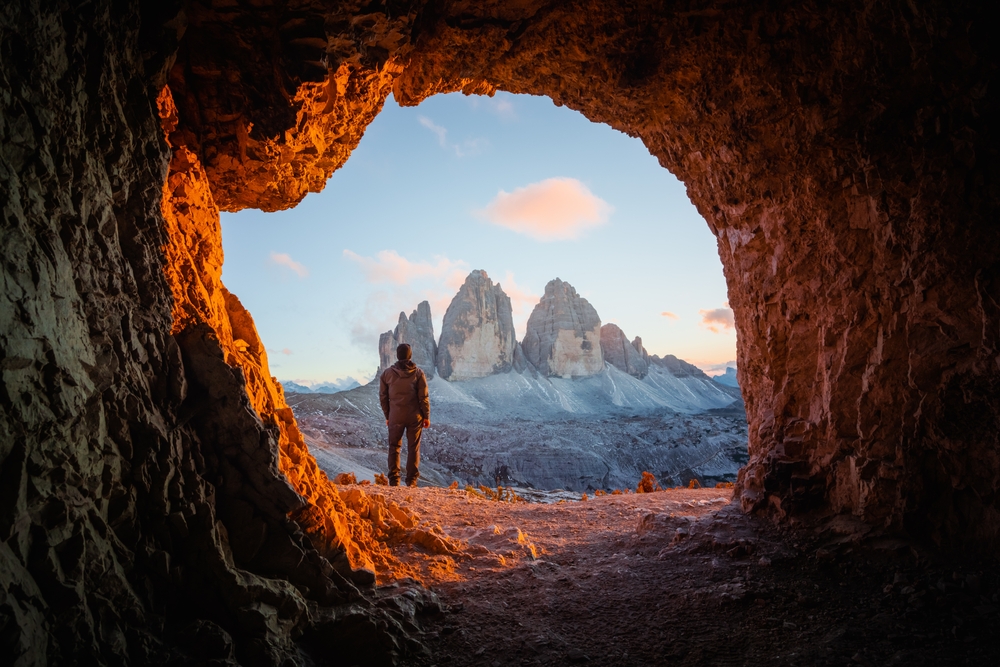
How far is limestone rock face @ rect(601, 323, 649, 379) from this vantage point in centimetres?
7988

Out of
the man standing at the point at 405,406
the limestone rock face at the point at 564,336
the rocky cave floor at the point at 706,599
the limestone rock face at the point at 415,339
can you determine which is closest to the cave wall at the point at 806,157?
the rocky cave floor at the point at 706,599

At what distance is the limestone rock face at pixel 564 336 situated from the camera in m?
71.1

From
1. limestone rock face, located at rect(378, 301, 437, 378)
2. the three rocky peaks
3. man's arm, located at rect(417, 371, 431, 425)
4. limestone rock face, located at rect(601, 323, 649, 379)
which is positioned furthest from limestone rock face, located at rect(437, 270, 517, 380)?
man's arm, located at rect(417, 371, 431, 425)

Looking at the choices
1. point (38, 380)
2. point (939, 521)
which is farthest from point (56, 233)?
point (939, 521)

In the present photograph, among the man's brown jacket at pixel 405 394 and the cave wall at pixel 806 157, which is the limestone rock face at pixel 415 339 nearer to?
the man's brown jacket at pixel 405 394

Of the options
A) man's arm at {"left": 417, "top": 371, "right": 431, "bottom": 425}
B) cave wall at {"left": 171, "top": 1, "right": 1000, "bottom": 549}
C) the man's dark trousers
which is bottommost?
the man's dark trousers

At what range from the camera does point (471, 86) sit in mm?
4805

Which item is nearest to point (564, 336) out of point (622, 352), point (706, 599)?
point (622, 352)

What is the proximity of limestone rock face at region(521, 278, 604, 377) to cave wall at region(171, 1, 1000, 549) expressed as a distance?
66.2 m

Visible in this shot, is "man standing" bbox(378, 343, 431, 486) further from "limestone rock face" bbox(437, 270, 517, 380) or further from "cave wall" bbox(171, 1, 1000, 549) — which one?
"limestone rock face" bbox(437, 270, 517, 380)

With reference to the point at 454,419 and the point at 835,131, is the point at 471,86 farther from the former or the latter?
the point at 454,419

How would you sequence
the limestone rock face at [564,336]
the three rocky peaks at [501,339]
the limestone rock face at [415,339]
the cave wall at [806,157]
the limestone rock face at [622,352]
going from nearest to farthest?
the cave wall at [806,157], the limestone rock face at [415,339], the three rocky peaks at [501,339], the limestone rock face at [564,336], the limestone rock face at [622,352]

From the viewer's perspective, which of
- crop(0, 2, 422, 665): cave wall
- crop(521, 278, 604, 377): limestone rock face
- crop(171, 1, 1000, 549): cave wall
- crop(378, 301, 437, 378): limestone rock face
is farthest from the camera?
crop(521, 278, 604, 377): limestone rock face

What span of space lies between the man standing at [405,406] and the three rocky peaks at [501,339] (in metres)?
53.5
